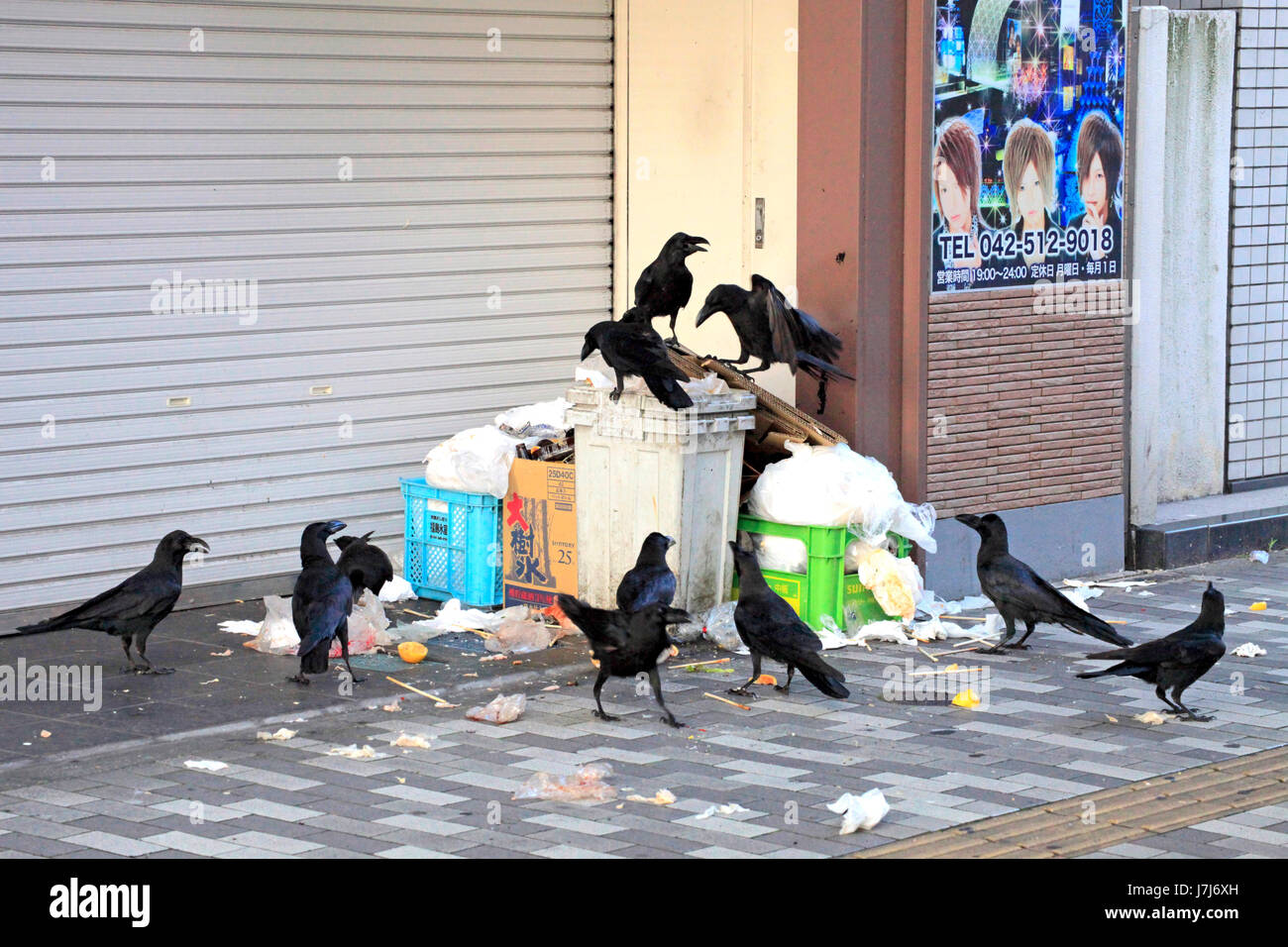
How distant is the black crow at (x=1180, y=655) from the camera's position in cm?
784

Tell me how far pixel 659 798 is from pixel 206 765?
195 centimetres

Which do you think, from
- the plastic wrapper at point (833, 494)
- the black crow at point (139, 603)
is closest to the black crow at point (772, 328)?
the plastic wrapper at point (833, 494)

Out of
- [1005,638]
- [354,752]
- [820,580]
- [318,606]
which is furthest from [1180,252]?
[354,752]

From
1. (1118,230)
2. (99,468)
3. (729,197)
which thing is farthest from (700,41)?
(99,468)

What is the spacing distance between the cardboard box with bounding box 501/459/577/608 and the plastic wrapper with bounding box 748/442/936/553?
1.07 metres

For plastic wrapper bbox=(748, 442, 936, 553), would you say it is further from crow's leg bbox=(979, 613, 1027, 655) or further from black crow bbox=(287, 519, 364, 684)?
black crow bbox=(287, 519, 364, 684)

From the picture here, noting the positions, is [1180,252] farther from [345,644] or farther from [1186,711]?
[345,644]

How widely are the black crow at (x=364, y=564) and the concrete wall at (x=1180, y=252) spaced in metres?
5.64

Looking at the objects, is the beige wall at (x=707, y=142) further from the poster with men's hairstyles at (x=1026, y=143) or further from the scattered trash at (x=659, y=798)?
the scattered trash at (x=659, y=798)

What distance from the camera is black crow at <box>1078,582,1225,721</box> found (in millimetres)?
7844

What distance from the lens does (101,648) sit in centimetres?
909

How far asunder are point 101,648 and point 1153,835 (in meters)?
5.54

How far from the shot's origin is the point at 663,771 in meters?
7.11

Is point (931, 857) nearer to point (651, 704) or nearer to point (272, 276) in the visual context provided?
point (651, 704)
